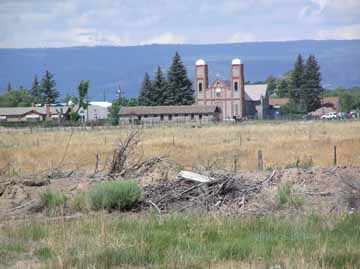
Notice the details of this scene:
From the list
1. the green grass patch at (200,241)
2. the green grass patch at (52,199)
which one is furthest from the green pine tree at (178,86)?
the green grass patch at (200,241)

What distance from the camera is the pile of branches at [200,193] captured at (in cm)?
1634

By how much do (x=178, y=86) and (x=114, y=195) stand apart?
391ft

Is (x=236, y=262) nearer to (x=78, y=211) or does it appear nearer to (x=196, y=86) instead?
(x=78, y=211)

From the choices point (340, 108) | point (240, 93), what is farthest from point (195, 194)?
point (340, 108)

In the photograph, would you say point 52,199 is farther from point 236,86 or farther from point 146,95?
point 236,86

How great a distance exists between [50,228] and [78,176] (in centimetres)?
738

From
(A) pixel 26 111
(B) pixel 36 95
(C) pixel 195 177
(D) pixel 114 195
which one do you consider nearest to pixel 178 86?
(A) pixel 26 111

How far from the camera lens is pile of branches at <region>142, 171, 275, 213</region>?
16.3 m

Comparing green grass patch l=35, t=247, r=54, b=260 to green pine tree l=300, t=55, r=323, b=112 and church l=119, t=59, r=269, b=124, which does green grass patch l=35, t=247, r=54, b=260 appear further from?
green pine tree l=300, t=55, r=323, b=112

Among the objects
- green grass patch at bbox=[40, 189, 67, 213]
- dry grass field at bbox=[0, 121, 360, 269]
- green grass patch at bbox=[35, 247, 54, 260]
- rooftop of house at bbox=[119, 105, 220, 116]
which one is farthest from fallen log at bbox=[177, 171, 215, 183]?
rooftop of house at bbox=[119, 105, 220, 116]

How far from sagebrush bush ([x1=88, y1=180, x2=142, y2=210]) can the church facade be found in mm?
126215

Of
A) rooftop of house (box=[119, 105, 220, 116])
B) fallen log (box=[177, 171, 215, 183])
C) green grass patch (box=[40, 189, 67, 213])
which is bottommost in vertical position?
green grass patch (box=[40, 189, 67, 213])

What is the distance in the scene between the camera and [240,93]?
5812 inches

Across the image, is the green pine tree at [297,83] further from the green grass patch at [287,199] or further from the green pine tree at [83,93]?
the green grass patch at [287,199]
